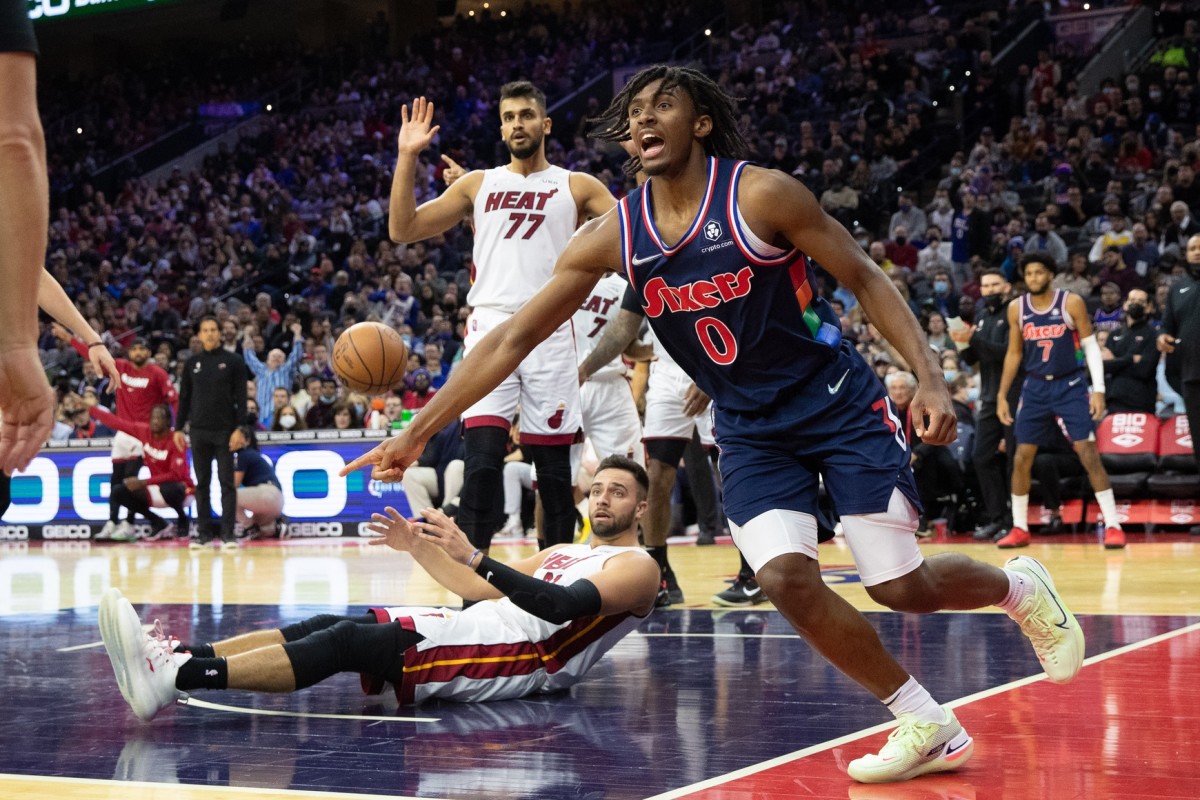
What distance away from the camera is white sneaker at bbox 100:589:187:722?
4199 millimetres

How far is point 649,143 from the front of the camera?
3781mm

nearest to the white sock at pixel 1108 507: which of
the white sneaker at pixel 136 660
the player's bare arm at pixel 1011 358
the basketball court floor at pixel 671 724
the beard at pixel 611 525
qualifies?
the player's bare arm at pixel 1011 358

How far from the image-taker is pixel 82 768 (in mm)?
3848

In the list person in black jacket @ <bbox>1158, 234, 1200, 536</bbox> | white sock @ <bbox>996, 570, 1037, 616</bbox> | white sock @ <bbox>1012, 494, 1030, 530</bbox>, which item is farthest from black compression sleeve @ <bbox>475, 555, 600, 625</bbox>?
person in black jacket @ <bbox>1158, 234, 1200, 536</bbox>

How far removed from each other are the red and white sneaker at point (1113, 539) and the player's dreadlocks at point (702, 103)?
6622 millimetres

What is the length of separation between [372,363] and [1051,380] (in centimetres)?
610

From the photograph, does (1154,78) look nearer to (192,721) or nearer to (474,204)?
(474,204)

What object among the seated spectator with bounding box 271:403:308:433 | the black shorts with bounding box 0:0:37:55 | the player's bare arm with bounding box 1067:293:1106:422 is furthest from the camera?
the seated spectator with bounding box 271:403:308:433

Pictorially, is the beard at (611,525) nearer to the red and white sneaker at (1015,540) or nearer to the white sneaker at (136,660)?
the white sneaker at (136,660)

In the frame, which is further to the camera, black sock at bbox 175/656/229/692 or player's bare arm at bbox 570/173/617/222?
player's bare arm at bbox 570/173/617/222

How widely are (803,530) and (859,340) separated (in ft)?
32.9

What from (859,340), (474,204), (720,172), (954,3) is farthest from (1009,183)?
(720,172)

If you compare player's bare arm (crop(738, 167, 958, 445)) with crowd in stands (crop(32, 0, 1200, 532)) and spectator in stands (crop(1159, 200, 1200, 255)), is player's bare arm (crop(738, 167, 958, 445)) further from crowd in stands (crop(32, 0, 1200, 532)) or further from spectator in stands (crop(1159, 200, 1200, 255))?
spectator in stands (crop(1159, 200, 1200, 255))

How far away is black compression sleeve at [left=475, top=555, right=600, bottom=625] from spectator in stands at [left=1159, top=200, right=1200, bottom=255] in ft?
35.4
